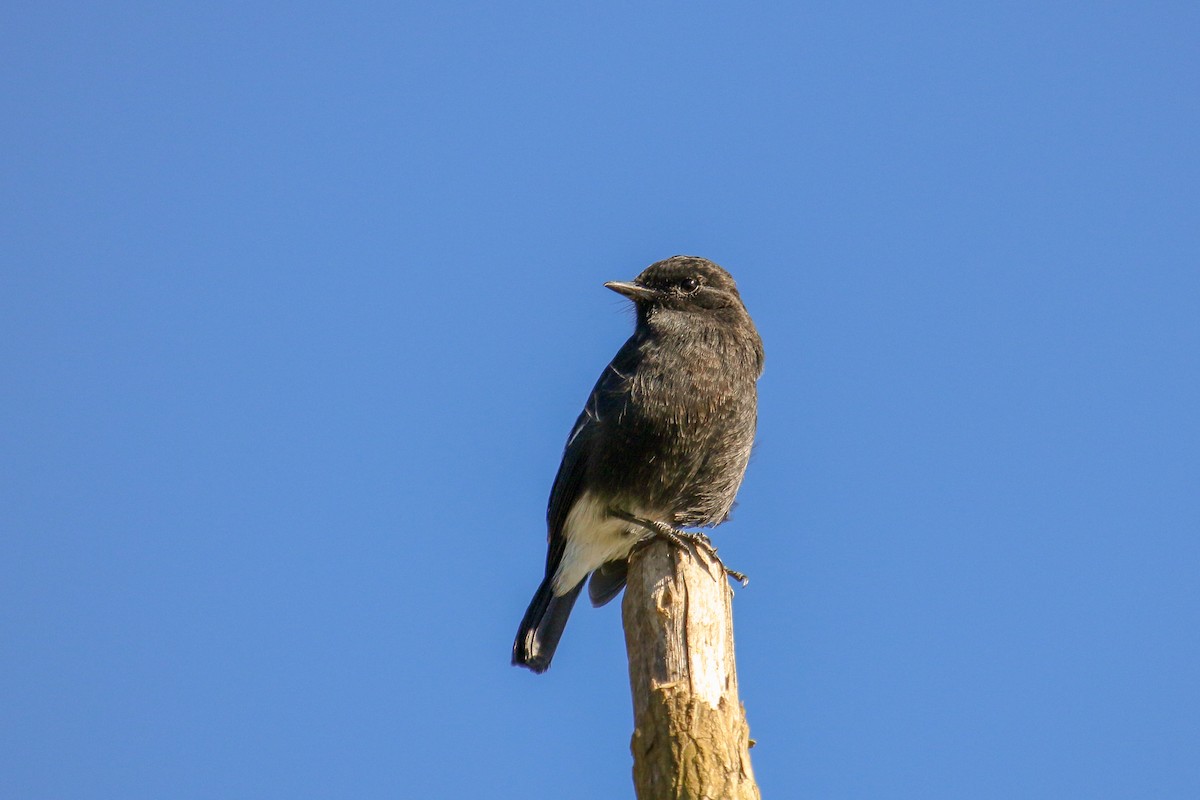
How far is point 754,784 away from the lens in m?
4.62

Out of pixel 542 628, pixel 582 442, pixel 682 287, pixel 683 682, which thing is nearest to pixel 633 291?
pixel 682 287

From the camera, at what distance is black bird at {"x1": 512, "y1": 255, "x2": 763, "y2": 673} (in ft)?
22.4

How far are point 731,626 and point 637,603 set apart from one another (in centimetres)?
42

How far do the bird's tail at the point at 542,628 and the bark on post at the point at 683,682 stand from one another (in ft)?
4.60

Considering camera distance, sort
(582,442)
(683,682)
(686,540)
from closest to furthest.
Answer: (683,682) → (686,540) → (582,442)

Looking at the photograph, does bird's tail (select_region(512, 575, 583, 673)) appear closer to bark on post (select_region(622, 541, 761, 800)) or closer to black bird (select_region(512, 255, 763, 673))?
black bird (select_region(512, 255, 763, 673))

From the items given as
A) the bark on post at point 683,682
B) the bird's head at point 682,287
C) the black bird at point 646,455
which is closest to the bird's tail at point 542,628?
the black bird at point 646,455

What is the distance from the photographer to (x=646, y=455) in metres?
6.84

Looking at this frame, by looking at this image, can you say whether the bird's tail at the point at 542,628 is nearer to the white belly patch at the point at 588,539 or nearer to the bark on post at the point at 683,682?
the white belly patch at the point at 588,539

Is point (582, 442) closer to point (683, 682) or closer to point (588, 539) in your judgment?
point (588, 539)

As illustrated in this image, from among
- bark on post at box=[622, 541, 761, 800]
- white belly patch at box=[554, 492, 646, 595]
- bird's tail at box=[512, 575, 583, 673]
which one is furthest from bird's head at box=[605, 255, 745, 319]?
bark on post at box=[622, 541, 761, 800]

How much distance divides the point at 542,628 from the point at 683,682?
7.22 ft

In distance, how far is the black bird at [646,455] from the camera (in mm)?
6840

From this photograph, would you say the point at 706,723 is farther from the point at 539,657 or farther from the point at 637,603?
the point at 539,657
